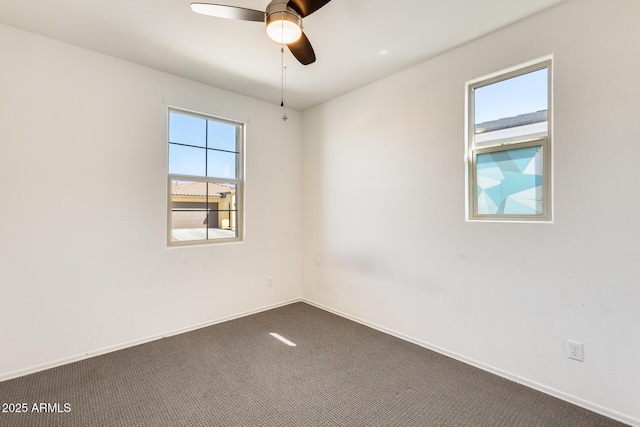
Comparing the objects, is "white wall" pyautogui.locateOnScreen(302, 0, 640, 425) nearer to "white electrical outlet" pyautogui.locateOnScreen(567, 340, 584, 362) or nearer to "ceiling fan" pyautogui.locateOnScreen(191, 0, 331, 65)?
"white electrical outlet" pyautogui.locateOnScreen(567, 340, 584, 362)

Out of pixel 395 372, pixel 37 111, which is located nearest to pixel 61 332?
pixel 37 111

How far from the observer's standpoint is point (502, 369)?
224 cm

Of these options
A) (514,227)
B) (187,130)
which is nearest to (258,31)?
(187,130)

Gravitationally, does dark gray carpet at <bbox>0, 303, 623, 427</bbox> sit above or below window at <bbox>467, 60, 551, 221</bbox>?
below

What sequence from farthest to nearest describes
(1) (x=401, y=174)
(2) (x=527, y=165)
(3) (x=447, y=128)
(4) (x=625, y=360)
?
(1) (x=401, y=174) < (3) (x=447, y=128) < (2) (x=527, y=165) < (4) (x=625, y=360)

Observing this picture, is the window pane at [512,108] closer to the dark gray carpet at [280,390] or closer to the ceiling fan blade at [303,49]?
the ceiling fan blade at [303,49]

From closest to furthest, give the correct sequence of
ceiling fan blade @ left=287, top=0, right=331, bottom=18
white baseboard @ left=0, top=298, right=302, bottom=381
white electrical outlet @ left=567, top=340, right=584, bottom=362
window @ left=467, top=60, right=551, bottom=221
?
ceiling fan blade @ left=287, top=0, right=331, bottom=18
white electrical outlet @ left=567, top=340, right=584, bottom=362
window @ left=467, top=60, right=551, bottom=221
white baseboard @ left=0, top=298, right=302, bottom=381

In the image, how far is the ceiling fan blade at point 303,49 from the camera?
1.81m

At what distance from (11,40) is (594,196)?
4337 mm

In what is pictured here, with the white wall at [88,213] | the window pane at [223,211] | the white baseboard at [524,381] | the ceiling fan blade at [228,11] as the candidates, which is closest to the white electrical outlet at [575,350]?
the white baseboard at [524,381]

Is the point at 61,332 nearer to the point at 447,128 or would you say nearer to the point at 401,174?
the point at 401,174

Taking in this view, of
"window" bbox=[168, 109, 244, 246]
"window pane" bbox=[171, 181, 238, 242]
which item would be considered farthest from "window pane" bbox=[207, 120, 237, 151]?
"window pane" bbox=[171, 181, 238, 242]

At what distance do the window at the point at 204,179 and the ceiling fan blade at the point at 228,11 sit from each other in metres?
1.69

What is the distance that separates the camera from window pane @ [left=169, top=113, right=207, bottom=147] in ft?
10.1
